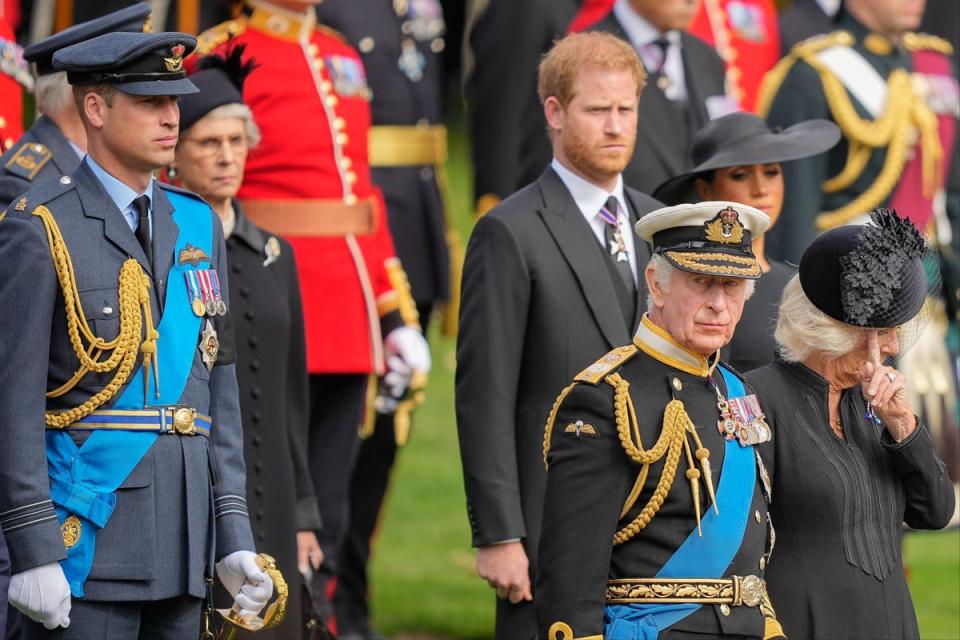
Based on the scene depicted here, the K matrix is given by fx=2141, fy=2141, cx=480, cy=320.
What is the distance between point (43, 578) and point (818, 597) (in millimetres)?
1974

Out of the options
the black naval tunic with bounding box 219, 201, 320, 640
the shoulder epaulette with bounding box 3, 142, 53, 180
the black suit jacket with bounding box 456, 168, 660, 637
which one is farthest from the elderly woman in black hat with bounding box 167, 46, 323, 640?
the black suit jacket with bounding box 456, 168, 660, 637

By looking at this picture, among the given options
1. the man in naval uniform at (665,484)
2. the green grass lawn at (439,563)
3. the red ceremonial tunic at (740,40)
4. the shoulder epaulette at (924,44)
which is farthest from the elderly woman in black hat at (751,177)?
the green grass lawn at (439,563)

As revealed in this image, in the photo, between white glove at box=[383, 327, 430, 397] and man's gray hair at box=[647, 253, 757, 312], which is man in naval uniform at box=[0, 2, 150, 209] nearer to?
man's gray hair at box=[647, 253, 757, 312]

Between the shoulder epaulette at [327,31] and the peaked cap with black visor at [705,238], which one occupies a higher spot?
the shoulder epaulette at [327,31]

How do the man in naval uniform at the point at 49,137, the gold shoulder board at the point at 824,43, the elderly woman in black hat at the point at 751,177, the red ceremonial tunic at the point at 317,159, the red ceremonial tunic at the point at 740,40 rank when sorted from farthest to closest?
the red ceremonial tunic at the point at 740,40 → the gold shoulder board at the point at 824,43 → the red ceremonial tunic at the point at 317,159 → the elderly woman in black hat at the point at 751,177 → the man in naval uniform at the point at 49,137

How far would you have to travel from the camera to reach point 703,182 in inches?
273

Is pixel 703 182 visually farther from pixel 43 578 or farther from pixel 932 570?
pixel 932 570

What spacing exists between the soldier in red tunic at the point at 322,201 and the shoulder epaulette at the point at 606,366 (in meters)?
2.60

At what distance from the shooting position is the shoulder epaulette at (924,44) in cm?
920

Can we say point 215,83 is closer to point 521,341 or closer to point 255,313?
point 255,313

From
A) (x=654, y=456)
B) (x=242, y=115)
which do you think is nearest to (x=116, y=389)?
(x=654, y=456)

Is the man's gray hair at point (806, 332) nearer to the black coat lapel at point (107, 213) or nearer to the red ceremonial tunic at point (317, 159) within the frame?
the black coat lapel at point (107, 213)

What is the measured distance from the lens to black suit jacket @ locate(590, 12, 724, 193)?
7.98 metres

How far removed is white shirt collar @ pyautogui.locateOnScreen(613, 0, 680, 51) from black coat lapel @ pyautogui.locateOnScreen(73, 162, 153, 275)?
10.8ft
